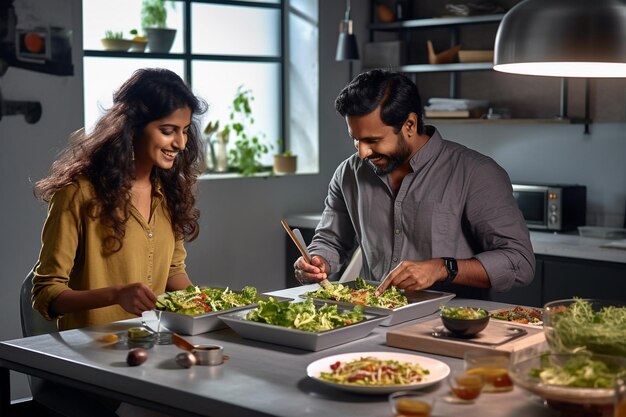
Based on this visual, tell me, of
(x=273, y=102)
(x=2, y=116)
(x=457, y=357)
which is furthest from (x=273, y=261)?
(x=457, y=357)

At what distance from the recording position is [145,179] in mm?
3045

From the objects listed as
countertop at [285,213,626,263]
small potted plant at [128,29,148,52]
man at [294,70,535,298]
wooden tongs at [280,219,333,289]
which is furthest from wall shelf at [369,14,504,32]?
wooden tongs at [280,219,333,289]

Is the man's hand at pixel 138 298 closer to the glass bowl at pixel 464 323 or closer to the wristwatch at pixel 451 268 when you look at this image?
the glass bowl at pixel 464 323

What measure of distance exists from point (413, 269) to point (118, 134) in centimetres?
102

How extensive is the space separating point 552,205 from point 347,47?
1.52 meters

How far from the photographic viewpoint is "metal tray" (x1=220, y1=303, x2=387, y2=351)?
229 cm

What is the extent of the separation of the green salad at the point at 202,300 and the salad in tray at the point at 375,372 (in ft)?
1.98

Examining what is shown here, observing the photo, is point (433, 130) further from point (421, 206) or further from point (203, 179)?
point (203, 179)

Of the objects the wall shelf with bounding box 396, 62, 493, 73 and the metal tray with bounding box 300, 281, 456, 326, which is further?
the wall shelf with bounding box 396, 62, 493, 73

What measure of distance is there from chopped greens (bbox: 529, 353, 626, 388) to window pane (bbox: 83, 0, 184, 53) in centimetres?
406

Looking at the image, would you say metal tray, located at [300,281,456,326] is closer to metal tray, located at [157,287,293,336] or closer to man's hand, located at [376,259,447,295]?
man's hand, located at [376,259,447,295]

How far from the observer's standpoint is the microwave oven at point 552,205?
16.3ft

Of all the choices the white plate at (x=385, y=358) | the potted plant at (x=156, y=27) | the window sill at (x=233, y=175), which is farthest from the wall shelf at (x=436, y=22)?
the white plate at (x=385, y=358)

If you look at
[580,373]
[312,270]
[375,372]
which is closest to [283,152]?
[312,270]
